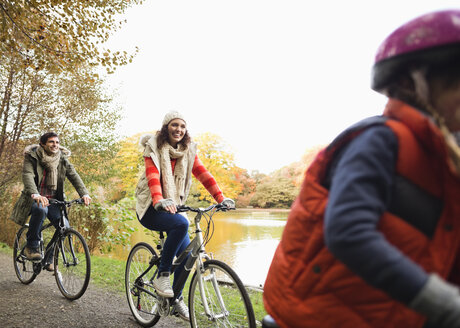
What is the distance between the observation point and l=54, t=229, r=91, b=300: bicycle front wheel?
4.68 m

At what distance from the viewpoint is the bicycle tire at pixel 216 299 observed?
2.87 metres

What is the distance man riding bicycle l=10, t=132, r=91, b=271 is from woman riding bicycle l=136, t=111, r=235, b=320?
182cm

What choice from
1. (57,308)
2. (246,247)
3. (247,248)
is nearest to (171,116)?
(57,308)

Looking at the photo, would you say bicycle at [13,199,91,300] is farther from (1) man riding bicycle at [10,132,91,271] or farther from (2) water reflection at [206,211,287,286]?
(2) water reflection at [206,211,287,286]

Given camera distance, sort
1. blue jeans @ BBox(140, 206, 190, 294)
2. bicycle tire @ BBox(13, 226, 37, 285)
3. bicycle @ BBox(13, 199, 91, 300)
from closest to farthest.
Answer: blue jeans @ BBox(140, 206, 190, 294) → bicycle @ BBox(13, 199, 91, 300) → bicycle tire @ BBox(13, 226, 37, 285)

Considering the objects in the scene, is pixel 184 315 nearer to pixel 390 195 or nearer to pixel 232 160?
pixel 390 195

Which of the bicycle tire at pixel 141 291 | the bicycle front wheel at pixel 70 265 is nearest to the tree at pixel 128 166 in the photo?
the bicycle front wheel at pixel 70 265

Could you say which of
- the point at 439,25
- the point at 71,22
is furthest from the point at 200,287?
the point at 71,22

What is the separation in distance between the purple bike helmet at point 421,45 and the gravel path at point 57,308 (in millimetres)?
3753

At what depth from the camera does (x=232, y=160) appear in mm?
14305

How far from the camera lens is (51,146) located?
5027mm

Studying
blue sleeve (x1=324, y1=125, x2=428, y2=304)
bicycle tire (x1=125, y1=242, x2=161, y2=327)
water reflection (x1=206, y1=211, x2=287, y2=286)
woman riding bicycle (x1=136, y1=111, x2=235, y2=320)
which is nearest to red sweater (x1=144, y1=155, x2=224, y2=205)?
woman riding bicycle (x1=136, y1=111, x2=235, y2=320)

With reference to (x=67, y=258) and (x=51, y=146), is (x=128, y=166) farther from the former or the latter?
(x=67, y=258)

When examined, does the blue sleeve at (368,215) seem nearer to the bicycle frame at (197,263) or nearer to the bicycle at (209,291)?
the bicycle at (209,291)
